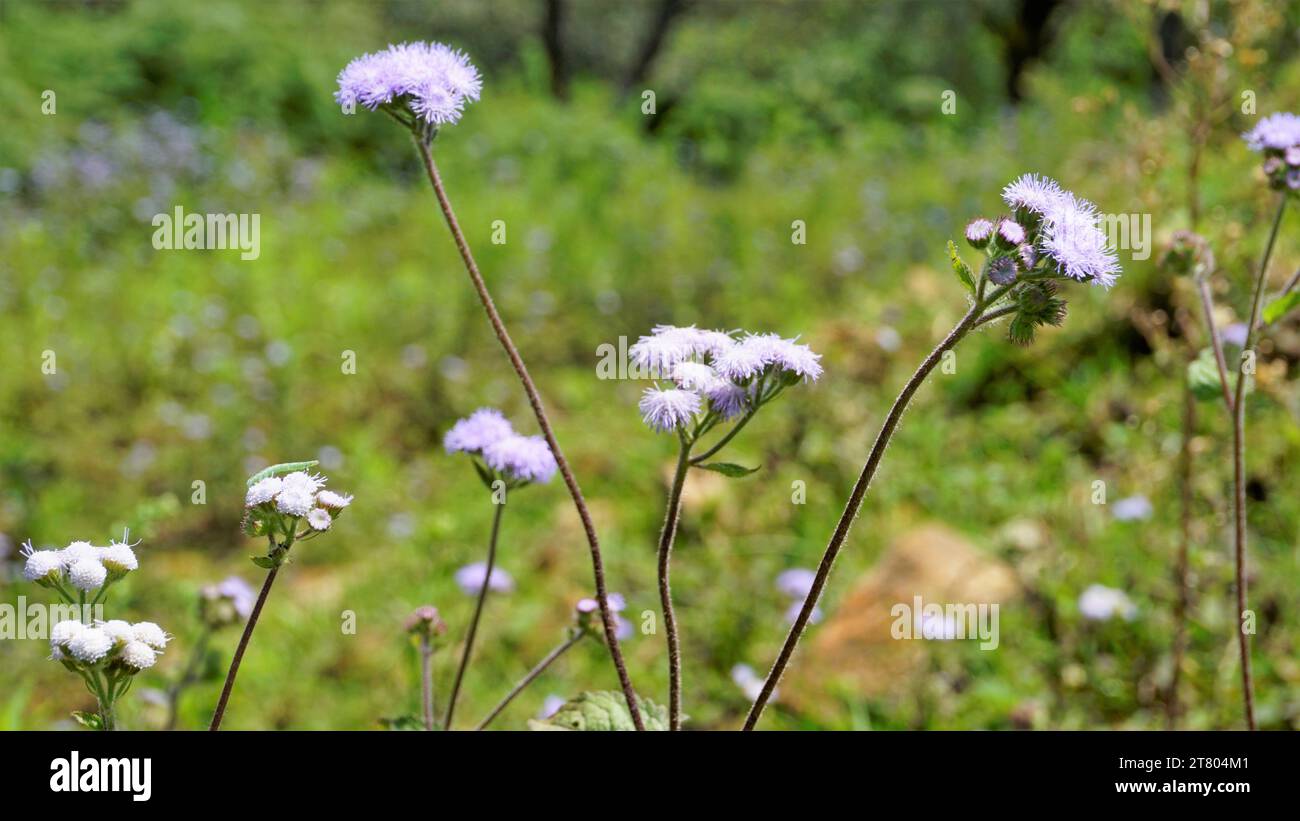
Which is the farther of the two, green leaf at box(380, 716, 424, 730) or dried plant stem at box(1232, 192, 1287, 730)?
dried plant stem at box(1232, 192, 1287, 730)

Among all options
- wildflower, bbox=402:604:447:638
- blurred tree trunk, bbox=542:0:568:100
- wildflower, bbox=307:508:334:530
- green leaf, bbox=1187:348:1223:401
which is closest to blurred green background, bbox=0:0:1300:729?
green leaf, bbox=1187:348:1223:401

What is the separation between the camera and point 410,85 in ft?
3.99

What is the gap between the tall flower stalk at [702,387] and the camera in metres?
1.19

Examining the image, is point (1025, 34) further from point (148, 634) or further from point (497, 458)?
point (148, 634)

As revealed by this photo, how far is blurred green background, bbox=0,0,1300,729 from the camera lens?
2.85 meters

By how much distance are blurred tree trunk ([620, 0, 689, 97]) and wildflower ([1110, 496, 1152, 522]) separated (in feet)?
37.3

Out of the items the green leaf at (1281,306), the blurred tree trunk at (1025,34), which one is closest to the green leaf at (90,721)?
the green leaf at (1281,306)

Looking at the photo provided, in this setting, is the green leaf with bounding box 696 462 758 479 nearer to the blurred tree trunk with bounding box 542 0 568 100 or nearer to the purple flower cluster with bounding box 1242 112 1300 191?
the purple flower cluster with bounding box 1242 112 1300 191

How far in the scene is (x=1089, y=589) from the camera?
2.93 meters

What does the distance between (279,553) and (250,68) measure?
1067cm

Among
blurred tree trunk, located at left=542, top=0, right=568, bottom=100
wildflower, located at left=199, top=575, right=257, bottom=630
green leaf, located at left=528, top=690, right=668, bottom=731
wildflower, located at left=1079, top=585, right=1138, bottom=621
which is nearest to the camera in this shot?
green leaf, located at left=528, top=690, right=668, bottom=731

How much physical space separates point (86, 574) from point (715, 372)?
71 centimetres
